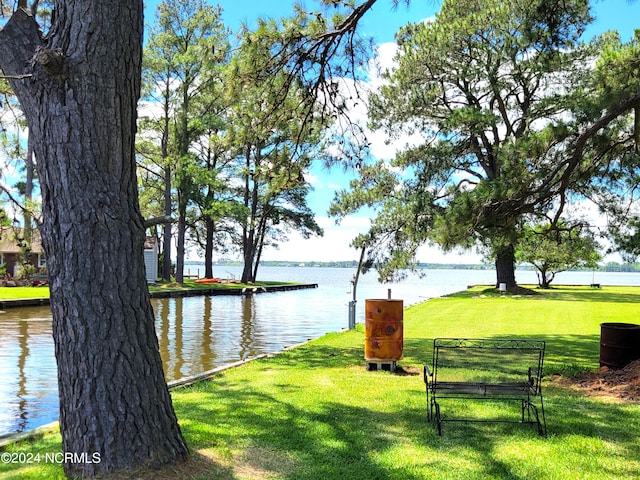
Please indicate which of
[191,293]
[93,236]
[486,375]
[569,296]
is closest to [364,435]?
[486,375]

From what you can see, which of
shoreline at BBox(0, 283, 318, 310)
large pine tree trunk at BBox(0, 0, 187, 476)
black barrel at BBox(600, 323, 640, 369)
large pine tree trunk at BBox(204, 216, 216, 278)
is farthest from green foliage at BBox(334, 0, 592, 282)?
large pine tree trunk at BBox(204, 216, 216, 278)

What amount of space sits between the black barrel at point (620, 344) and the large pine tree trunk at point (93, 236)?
232 inches

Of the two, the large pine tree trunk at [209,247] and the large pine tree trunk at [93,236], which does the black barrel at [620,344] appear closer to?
the large pine tree trunk at [93,236]

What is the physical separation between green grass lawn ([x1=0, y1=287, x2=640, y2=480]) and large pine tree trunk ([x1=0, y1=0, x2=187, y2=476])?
1.32 ft

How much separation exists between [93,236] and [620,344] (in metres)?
6.62

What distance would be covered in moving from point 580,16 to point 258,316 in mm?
14851

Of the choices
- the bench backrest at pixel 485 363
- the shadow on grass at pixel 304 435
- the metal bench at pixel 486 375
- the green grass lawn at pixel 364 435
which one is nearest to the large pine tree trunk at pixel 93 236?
the green grass lawn at pixel 364 435

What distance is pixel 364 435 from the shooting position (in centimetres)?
492

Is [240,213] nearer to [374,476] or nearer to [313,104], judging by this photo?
[313,104]

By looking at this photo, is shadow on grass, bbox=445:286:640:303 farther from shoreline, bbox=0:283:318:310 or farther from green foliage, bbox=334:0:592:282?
shoreline, bbox=0:283:318:310

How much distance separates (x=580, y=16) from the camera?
339 inches

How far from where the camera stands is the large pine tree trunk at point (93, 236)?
12.0 ft

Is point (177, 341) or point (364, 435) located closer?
point (364, 435)

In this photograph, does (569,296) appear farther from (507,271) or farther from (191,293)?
(191,293)
